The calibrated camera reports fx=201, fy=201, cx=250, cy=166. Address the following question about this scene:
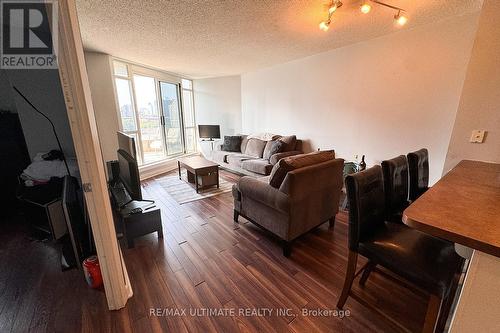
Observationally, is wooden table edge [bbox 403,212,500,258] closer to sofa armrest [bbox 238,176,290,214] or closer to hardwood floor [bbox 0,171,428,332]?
hardwood floor [bbox 0,171,428,332]

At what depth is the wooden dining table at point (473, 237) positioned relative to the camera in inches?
25.5

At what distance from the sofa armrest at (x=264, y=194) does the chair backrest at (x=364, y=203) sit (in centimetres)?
66

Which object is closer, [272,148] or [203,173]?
[203,173]

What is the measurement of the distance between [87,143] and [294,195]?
1.56 m

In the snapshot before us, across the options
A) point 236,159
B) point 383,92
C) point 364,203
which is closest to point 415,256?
point 364,203

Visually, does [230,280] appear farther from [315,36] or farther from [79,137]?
[315,36]

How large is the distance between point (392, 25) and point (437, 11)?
426 millimetres

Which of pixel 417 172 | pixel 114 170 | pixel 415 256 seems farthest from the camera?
pixel 114 170

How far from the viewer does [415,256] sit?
107cm

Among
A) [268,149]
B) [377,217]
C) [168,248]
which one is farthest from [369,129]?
[168,248]

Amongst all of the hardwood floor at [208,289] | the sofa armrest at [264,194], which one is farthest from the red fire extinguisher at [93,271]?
the sofa armrest at [264,194]

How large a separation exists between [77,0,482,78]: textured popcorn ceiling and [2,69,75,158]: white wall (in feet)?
2.57

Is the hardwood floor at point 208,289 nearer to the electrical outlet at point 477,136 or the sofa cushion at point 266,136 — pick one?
the electrical outlet at point 477,136

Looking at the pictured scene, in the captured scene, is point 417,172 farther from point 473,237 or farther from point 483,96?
point 473,237
